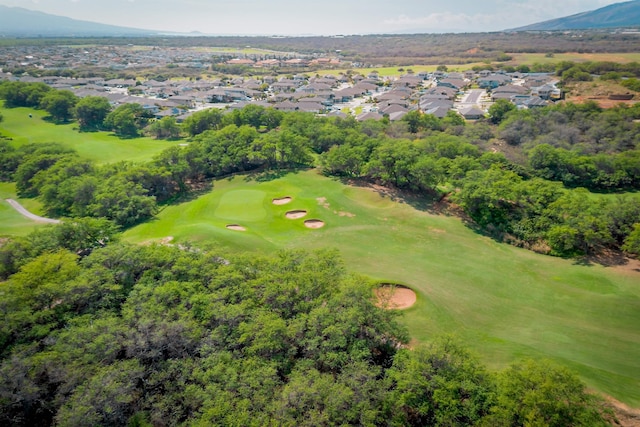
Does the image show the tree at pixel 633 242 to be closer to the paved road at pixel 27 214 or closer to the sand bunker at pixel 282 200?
the sand bunker at pixel 282 200

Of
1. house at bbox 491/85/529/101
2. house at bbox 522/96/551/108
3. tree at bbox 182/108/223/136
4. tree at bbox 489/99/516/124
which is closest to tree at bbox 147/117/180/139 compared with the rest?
tree at bbox 182/108/223/136

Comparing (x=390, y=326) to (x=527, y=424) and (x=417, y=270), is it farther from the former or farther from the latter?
(x=417, y=270)

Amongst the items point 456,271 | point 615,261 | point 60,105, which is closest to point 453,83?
point 615,261

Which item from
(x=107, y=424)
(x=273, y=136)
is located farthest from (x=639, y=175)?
(x=107, y=424)

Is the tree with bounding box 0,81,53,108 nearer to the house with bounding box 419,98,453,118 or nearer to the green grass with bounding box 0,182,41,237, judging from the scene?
the green grass with bounding box 0,182,41,237

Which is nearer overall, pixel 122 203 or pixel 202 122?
pixel 122 203

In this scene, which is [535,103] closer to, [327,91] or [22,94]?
[327,91]
